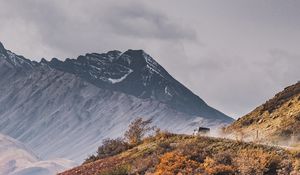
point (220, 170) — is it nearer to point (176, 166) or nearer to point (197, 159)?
point (176, 166)

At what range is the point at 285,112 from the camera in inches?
1946

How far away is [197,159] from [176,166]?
1603mm

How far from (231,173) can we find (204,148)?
A: 455 centimetres

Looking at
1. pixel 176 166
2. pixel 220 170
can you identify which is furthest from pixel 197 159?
pixel 220 170

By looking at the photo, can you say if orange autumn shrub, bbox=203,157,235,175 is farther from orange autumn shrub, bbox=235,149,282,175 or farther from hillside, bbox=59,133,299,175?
orange autumn shrub, bbox=235,149,282,175

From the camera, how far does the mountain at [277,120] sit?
1733 inches

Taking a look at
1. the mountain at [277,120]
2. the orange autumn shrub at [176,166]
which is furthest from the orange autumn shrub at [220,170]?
the mountain at [277,120]

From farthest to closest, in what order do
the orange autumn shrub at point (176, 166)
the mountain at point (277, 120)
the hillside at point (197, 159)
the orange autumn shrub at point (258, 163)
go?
the mountain at point (277, 120)
the orange autumn shrub at point (176, 166)
the hillside at point (197, 159)
the orange autumn shrub at point (258, 163)

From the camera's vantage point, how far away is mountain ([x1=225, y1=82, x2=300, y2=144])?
4402 centimetres

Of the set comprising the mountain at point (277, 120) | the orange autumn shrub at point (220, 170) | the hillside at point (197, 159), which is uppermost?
the mountain at point (277, 120)

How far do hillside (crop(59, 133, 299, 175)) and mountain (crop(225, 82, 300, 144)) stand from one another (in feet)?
25.4

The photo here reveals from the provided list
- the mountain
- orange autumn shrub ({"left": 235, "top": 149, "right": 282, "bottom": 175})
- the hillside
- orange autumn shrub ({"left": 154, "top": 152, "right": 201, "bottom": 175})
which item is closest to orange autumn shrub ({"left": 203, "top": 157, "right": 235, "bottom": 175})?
the hillside

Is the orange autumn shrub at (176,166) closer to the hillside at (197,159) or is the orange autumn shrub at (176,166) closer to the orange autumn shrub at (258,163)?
the hillside at (197,159)

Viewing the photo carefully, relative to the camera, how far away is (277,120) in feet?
160
